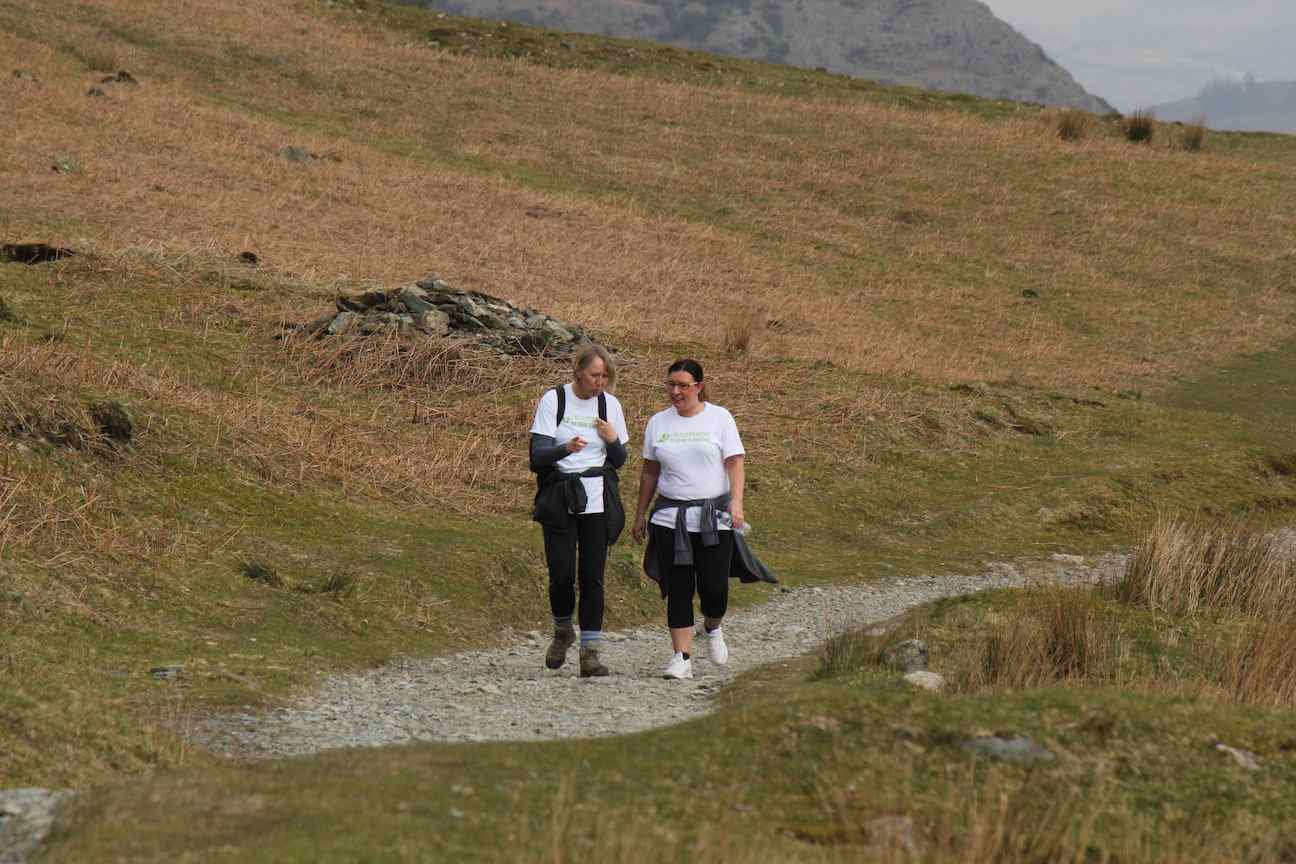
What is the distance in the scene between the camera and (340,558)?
12383 millimetres

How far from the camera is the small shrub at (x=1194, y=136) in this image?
49969 mm

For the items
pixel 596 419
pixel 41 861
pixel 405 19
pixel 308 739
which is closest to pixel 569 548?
pixel 596 419

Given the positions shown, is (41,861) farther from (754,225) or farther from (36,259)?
(754,225)

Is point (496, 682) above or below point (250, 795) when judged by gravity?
below

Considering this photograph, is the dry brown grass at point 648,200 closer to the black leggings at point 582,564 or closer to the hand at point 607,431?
the black leggings at point 582,564

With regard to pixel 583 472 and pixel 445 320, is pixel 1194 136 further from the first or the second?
pixel 583 472

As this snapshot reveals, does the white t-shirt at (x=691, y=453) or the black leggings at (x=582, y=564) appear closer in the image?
the white t-shirt at (x=691, y=453)

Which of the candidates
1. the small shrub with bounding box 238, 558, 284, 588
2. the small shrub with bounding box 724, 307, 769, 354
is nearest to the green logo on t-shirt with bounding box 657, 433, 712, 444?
the small shrub with bounding box 238, 558, 284, 588

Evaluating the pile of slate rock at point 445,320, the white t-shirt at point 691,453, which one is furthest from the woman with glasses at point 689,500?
the pile of slate rock at point 445,320

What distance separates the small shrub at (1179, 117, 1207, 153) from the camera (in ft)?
164

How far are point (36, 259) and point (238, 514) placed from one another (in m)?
9.71

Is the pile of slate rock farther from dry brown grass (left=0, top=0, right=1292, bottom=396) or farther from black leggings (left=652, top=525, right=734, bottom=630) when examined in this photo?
black leggings (left=652, top=525, right=734, bottom=630)

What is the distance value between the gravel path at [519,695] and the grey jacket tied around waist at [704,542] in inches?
31.7

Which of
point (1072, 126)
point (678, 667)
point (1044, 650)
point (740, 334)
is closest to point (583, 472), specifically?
point (678, 667)
